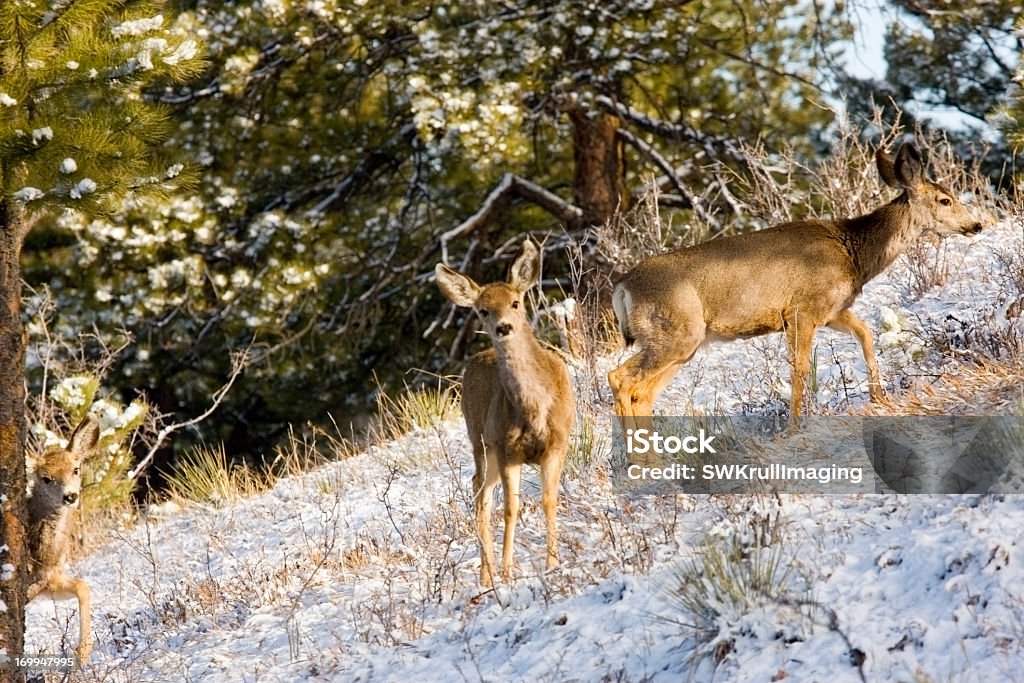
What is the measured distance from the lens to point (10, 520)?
630 cm

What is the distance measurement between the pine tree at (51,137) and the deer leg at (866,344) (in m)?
4.07

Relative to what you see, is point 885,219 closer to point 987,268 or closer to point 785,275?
point 785,275

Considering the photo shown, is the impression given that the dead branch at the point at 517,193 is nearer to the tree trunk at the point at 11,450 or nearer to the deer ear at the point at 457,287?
the deer ear at the point at 457,287

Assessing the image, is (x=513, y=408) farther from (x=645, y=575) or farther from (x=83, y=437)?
(x=83, y=437)

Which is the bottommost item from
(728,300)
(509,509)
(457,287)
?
(509,509)

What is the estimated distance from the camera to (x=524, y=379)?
6375mm

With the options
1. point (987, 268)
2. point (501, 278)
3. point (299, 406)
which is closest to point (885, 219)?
point (987, 268)

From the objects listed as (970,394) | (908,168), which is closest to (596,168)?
(908,168)

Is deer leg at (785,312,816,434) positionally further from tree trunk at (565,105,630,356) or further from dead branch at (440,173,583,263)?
tree trunk at (565,105,630,356)

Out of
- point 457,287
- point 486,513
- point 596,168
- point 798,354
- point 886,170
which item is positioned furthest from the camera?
point 596,168

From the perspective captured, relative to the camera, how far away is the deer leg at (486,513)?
621 cm

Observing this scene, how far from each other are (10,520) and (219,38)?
9.87m

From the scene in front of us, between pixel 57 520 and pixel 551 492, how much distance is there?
12.3 feet

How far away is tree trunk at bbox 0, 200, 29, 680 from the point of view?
6.20 meters
